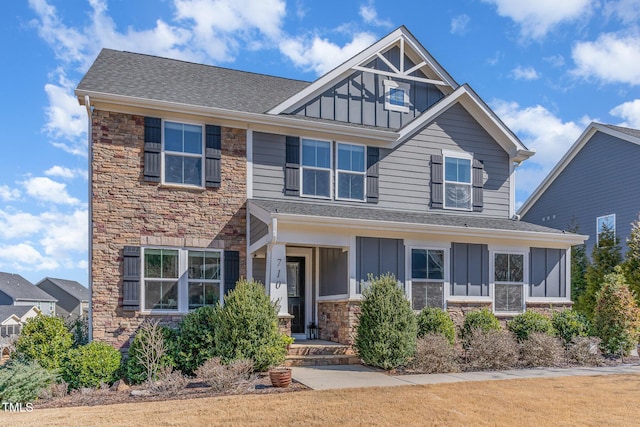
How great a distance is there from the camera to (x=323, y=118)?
46.3ft

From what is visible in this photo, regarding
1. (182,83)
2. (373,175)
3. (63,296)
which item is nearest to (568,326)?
(373,175)

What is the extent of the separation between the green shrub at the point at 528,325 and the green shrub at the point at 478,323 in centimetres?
49

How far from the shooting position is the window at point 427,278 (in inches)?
503

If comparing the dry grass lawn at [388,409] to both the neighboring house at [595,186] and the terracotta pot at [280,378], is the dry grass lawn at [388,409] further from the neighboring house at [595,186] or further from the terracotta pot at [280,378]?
the neighboring house at [595,186]

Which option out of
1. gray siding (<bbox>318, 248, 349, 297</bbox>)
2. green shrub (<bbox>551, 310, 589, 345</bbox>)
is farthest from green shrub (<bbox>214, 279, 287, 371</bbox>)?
green shrub (<bbox>551, 310, 589, 345</bbox>)

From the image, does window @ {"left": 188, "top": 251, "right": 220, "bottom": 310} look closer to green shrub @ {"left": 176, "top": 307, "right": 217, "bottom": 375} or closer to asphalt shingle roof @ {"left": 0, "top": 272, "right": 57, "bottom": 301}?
green shrub @ {"left": 176, "top": 307, "right": 217, "bottom": 375}

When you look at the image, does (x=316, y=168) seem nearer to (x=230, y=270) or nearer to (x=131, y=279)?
(x=230, y=270)

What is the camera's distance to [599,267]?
59.5 feet

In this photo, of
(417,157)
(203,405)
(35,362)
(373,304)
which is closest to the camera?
(203,405)

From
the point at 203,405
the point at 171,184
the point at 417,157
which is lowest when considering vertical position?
the point at 203,405

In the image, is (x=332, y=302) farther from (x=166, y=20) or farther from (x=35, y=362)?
(x=166, y=20)

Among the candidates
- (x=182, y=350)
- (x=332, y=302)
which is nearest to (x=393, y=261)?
(x=332, y=302)

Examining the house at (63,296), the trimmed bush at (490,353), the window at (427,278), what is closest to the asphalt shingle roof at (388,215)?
the window at (427,278)

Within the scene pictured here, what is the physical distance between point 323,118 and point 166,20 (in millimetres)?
4568
